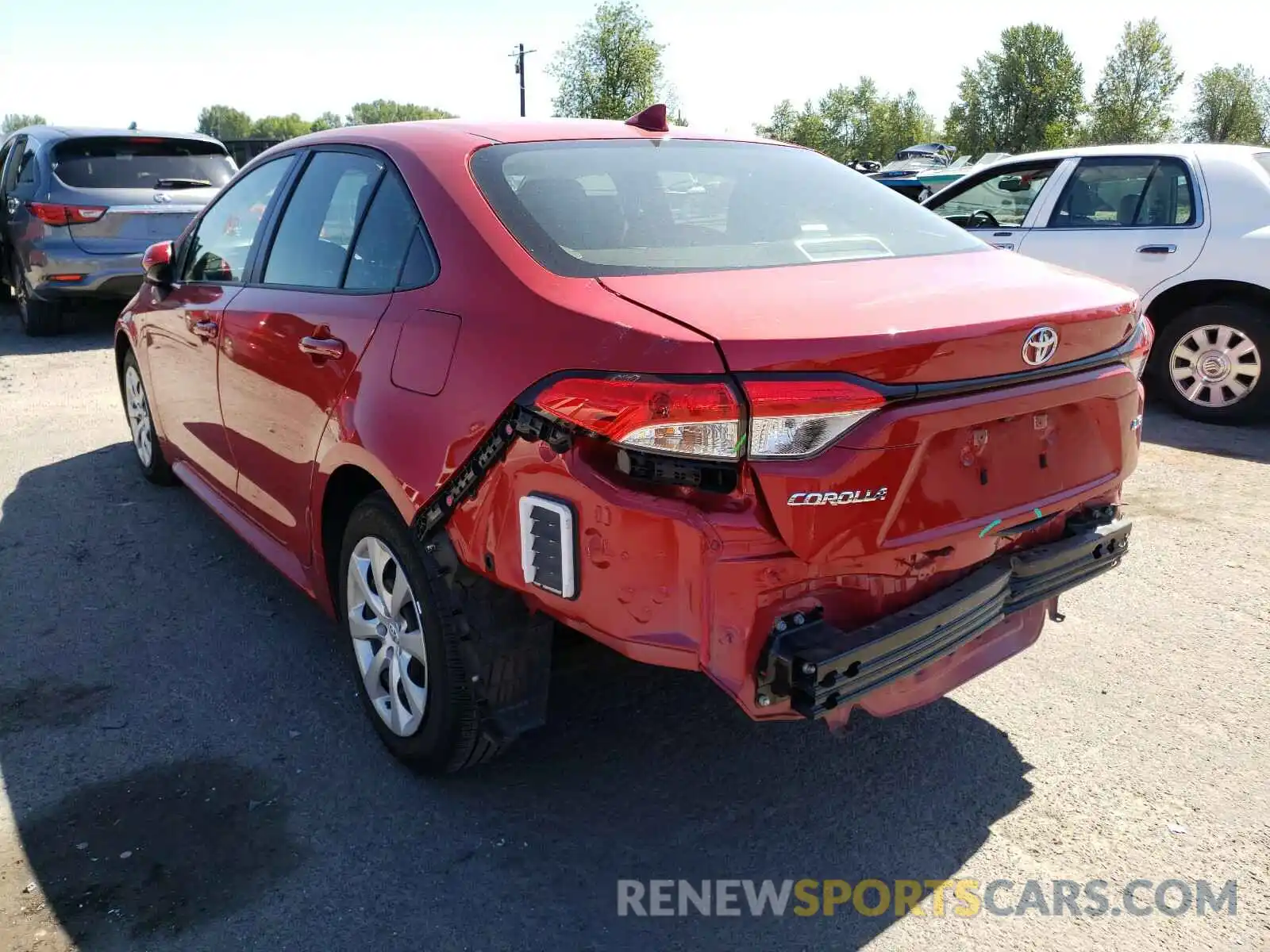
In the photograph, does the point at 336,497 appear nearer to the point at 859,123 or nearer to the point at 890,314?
the point at 890,314

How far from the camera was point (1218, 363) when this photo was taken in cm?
646

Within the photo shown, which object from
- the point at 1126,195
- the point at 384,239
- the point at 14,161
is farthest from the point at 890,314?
the point at 14,161

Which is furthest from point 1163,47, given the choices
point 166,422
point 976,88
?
point 166,422

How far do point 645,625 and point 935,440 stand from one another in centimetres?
74

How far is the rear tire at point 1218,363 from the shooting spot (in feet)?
20.7

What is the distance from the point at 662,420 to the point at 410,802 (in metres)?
1.45

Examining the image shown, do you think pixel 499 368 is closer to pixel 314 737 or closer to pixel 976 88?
Result: pixel 314 737

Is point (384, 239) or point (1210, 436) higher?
point (384, 239)

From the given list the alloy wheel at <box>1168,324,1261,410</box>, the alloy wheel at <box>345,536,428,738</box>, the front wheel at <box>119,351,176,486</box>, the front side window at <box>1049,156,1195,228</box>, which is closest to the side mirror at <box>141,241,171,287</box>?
the front wheel at <box>119,351,176,486</box>

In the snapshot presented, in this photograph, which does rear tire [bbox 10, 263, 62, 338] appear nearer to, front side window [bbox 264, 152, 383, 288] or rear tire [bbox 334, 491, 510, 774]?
front side window [bbox 264, 152, 383, 288]

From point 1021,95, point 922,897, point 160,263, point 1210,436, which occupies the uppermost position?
point 1021,95

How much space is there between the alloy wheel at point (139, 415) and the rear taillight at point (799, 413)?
13.2 ft

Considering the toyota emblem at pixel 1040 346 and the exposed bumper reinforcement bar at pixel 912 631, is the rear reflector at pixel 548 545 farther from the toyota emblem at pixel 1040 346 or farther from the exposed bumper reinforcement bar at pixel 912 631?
the toyota emblem at pixel 1040 346

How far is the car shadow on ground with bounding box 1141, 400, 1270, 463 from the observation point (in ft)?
19.6
